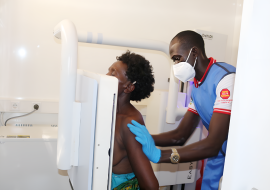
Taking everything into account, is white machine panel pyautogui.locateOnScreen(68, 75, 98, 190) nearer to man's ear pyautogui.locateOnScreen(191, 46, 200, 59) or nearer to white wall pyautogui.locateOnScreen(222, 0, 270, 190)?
white wall pyautogui.locateOnScreen(222, 0, 270, 190)

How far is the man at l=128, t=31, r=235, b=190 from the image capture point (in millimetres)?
1200

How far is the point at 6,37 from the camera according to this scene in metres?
2.12

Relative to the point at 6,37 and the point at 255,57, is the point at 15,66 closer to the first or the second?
the point at 6,37

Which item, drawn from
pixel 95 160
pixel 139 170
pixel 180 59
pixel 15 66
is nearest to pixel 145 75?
pixel 180 59

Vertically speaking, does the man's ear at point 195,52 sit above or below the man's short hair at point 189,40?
below

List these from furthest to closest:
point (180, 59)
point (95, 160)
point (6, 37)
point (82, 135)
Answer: point (6, 37) < point (180, 59) < point (82, 135) < point (95, 160)

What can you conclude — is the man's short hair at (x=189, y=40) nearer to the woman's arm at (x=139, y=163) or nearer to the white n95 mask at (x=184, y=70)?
the white n95 mask at (x=184, y=70)

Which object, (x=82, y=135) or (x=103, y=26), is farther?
(x=103, y=26)

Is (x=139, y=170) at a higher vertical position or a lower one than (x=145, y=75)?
lower

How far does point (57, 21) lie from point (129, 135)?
5.37ft

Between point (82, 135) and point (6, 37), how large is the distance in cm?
177

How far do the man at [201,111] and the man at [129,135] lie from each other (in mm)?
61

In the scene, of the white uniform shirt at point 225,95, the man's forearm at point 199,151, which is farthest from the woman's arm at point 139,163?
the white uniform shirt at point 225,95

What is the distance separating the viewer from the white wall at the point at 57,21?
2.14 metres
